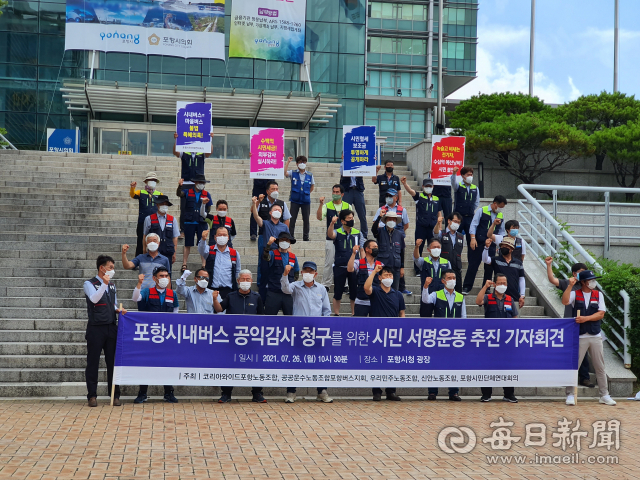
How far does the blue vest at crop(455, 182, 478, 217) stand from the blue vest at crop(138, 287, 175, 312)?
6.56 meters

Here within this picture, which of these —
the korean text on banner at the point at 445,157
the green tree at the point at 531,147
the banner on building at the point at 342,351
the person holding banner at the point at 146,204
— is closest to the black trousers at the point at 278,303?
the banner on building at the point at 342,351

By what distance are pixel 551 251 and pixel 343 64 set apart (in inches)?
852

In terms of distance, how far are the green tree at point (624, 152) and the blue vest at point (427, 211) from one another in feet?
34.1

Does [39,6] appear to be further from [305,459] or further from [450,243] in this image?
[305,459]

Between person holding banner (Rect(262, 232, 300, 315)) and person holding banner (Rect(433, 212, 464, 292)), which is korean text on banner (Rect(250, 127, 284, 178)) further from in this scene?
person holding banner (Rect(262, 232, 300, 315))

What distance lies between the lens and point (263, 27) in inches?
1272

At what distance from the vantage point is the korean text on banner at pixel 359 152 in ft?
51.9

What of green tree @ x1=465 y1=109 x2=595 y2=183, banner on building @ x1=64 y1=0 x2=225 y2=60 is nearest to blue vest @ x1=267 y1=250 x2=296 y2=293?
green tree @ x1=465 y1=109 x2=595 y2=183

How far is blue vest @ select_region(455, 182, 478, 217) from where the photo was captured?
14898 millimetres

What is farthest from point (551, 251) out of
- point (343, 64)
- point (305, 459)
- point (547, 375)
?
point (343, 64)

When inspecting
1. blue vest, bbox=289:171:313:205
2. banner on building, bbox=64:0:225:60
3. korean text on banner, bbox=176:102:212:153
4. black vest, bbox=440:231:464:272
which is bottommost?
black vest, bbox=440:231:464:272

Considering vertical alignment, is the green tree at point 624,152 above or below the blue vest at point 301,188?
above

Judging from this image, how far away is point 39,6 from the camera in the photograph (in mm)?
33156

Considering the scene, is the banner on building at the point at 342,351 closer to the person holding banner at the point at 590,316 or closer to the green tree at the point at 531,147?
the person holding banner at the point at 590,316
